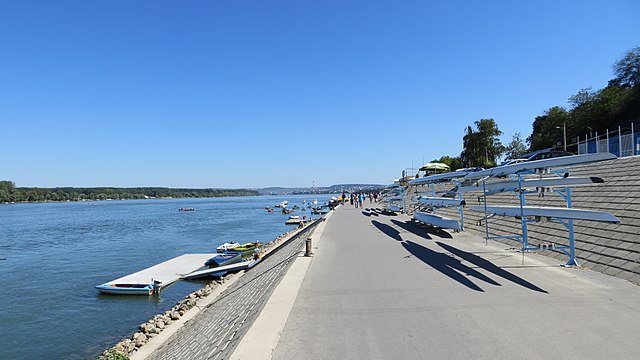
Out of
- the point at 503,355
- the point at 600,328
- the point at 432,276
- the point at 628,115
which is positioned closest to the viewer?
the point at 503,355

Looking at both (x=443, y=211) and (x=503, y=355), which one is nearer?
(x=503, y=355)

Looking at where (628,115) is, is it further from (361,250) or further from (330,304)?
(330,304)

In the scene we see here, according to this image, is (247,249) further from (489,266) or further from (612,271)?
(612,271)

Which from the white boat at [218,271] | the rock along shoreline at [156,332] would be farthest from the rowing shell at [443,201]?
the white boat at [218,271]

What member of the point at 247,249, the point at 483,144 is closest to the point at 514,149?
the point at 483,144

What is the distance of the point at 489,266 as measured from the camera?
8414mm

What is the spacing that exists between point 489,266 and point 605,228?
256 centimetres

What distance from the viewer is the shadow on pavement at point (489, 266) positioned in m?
6.86

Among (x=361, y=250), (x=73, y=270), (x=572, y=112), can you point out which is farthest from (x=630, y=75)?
(x=73, y=270)

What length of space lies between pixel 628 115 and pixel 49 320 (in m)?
46.9

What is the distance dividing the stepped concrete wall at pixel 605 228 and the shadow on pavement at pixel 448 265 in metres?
2.10

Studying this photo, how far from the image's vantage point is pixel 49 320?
14375mm

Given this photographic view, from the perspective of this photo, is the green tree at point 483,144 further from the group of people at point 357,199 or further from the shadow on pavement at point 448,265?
the shadow on pavement at point 448,265

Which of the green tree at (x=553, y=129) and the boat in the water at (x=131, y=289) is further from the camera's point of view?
the green tree at (x=553, y=129)
